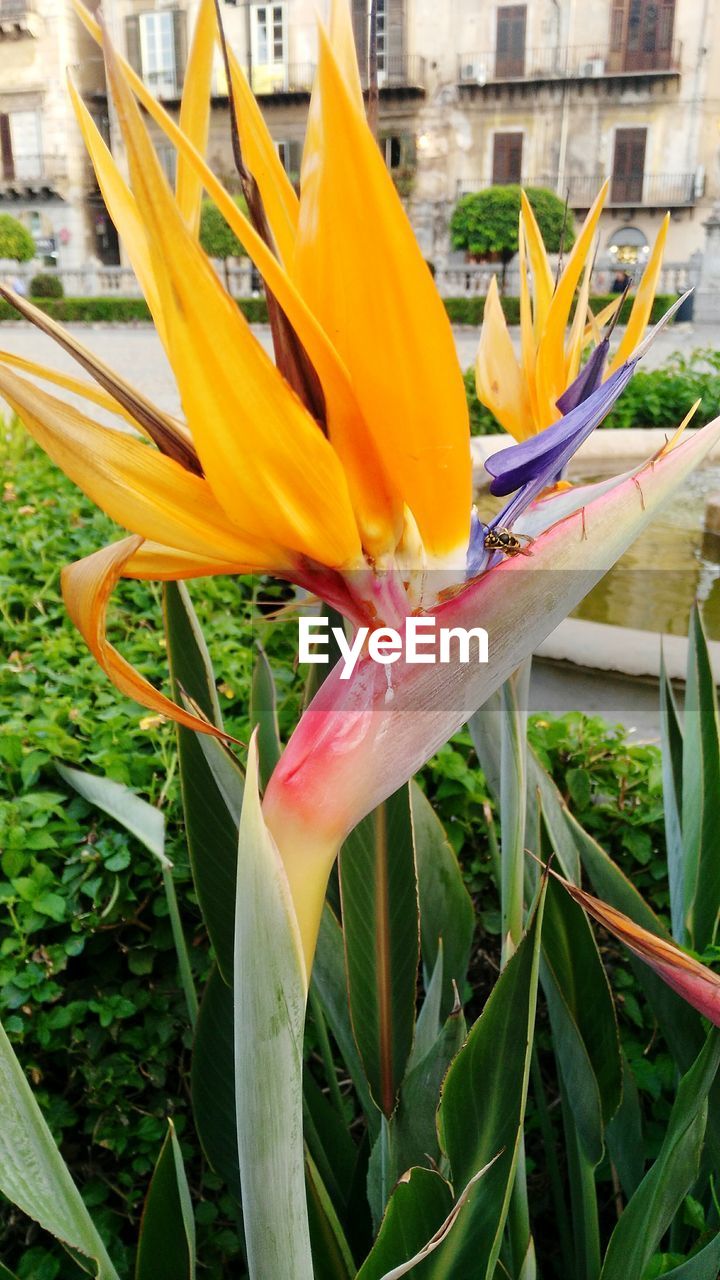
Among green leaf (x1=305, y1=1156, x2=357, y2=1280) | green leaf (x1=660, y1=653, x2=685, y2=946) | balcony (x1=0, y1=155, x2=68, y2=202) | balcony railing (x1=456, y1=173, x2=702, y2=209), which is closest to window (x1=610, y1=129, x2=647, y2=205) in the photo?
balcony railing (x1=456, y1=173, x2=702, y2=209)

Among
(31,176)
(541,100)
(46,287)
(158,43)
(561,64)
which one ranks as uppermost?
(158,43)

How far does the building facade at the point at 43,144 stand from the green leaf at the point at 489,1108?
17.9 metres

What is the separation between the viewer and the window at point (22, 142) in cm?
1725

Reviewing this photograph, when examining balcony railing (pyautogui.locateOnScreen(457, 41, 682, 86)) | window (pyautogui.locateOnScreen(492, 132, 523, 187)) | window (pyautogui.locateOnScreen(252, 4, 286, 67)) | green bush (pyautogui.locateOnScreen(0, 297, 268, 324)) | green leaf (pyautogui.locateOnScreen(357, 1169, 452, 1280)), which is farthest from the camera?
window (pyautogui.locateOnScreen(252, 4, 286, 67))

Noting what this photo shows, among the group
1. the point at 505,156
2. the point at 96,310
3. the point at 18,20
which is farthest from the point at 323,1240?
the point at 18,20

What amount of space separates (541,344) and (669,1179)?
1.22 ft

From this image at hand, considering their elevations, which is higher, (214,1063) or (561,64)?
(561,64)

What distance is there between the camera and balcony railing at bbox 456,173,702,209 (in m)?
14.8

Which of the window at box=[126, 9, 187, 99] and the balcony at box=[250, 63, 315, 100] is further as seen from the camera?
the window at box=[126, 9, 187, 99]

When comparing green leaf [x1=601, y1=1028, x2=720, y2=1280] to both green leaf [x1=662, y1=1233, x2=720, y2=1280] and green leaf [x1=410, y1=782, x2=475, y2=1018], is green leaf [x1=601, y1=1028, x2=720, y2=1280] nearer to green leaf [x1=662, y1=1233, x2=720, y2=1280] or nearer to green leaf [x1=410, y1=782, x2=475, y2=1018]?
green leaf [x1=662, y1=1233, x2=720, y2=1280]

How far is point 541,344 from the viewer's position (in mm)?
475

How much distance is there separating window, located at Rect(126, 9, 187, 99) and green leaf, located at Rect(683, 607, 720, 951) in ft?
61.1

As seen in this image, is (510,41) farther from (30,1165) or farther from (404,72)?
(30,1165)

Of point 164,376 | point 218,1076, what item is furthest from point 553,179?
point 218,1076
